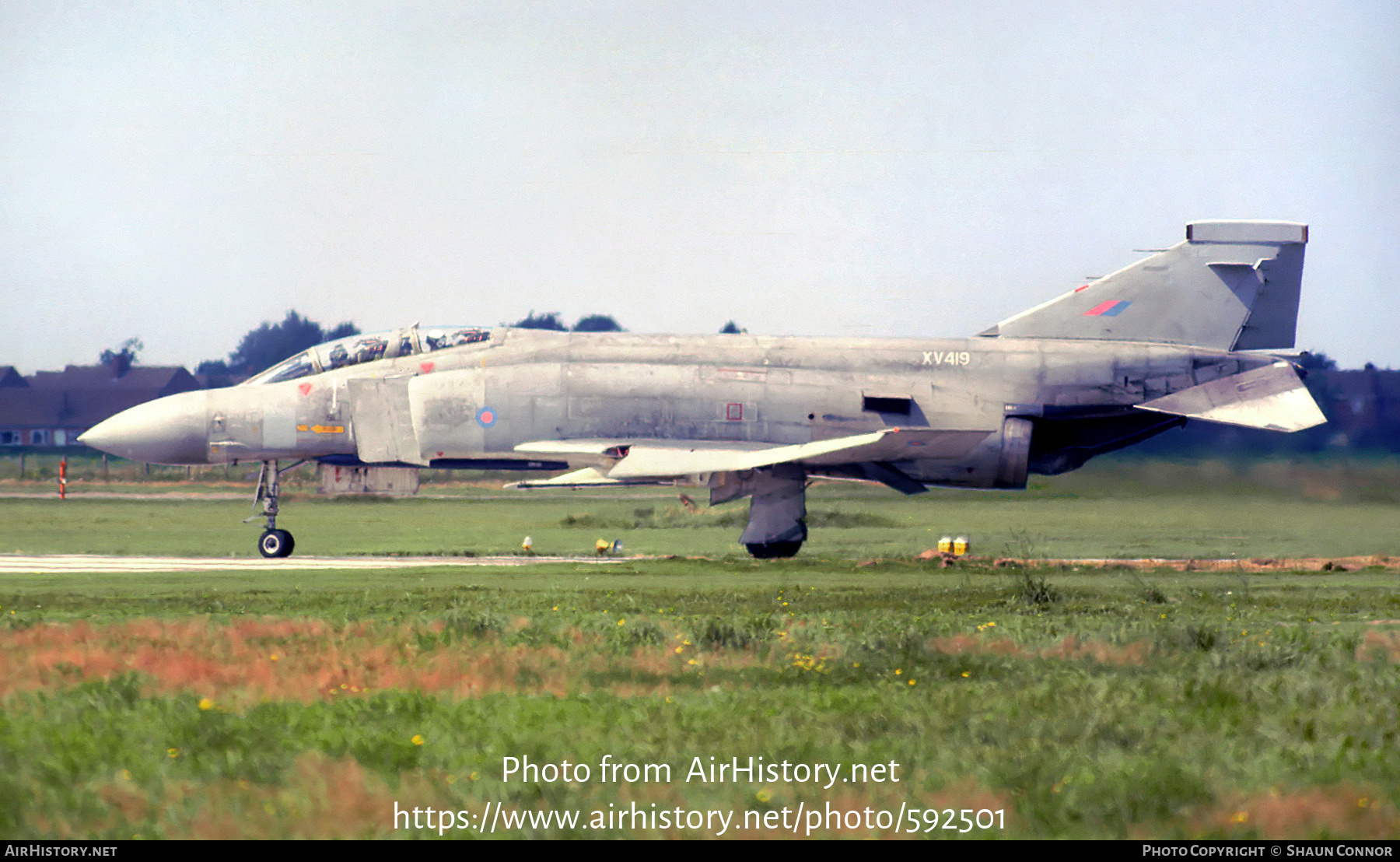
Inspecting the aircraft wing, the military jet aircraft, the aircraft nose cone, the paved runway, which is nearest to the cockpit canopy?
the military jet aircraft

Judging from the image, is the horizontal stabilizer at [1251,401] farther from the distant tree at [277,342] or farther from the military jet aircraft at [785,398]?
the distant tree at [277,342]

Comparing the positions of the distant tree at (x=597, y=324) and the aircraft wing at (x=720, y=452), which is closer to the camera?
the aircraft wing at (x=720, y=452)

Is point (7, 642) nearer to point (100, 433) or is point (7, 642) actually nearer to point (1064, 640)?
point (1064, 640)

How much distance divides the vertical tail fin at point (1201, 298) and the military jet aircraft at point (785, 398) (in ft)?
0.10

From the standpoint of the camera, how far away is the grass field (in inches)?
223

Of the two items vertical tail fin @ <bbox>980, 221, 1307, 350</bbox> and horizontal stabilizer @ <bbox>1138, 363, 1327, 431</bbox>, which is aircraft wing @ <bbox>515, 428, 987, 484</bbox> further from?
horizontal stabilizer @ <bbox>1138, 363, 1327, 431</bbox>

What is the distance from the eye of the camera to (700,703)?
8.12 m

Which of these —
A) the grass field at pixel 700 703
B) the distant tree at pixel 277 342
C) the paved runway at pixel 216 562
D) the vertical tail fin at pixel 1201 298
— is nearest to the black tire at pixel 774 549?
the paved runway at pixel 216 562

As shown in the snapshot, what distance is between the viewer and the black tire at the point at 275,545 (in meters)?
21.6

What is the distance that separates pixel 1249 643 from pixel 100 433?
1880 centimetres

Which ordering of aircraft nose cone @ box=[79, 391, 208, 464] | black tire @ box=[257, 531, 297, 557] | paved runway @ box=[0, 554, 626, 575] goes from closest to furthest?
paved runway @ box=[0, 554, 626, 575], black tire @ box=[257, 531, 297, 557], aircraft nose cone @ box=[79, 391, 208, 464]

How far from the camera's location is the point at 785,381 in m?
21.2

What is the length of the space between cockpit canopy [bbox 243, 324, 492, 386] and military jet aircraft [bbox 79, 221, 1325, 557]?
0.12ft
